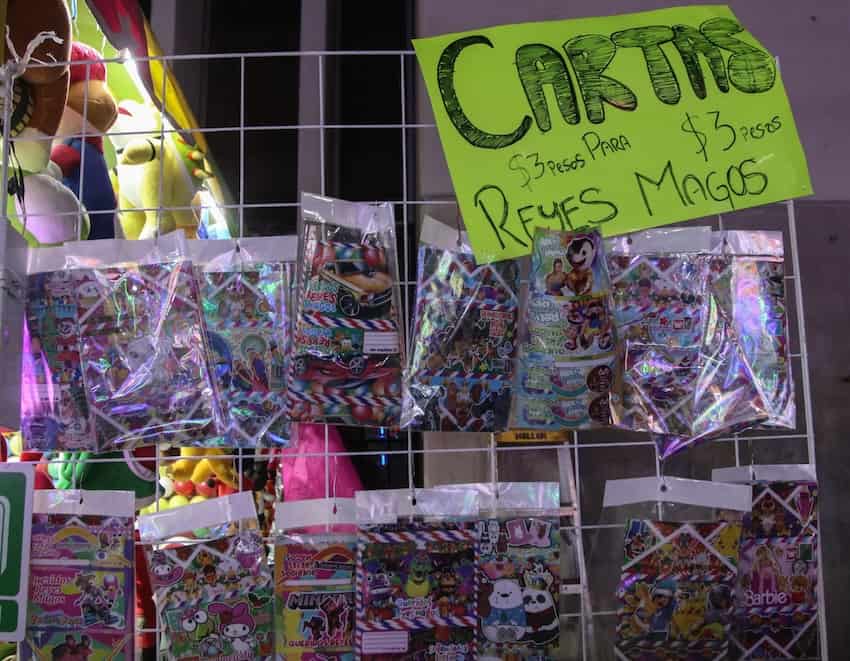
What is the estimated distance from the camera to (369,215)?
1065 millimetres

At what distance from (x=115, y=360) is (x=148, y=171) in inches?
48.6

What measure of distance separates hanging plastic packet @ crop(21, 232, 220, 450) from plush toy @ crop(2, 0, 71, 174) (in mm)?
680

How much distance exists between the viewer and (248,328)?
104 centimetres

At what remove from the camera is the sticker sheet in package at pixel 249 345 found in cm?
102

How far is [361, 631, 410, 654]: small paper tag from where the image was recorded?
3.14ft

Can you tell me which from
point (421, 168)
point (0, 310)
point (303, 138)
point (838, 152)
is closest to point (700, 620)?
point (0, 310)

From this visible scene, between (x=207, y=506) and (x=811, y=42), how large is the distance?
146cm

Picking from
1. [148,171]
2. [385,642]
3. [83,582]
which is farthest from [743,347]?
[148,171]

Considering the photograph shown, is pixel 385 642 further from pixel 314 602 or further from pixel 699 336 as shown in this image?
pixel 699 336

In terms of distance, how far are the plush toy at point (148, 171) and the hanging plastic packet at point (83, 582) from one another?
3.74 feet

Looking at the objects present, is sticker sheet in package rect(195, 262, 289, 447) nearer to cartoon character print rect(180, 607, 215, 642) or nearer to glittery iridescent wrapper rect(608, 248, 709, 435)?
cartoon character print rect(180, 607, 215, 642)

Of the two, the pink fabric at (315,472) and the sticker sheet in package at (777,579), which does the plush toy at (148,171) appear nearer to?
the pink fabric at (315,472)

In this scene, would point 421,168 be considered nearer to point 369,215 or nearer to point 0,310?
point 369,215

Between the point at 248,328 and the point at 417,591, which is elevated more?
the point at 248,328
